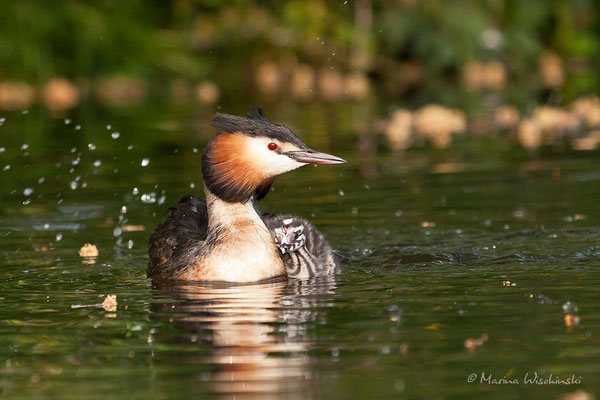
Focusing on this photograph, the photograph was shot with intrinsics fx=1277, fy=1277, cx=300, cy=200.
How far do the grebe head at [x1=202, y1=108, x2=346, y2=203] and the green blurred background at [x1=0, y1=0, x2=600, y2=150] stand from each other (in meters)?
15.1

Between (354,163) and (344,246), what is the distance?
4686 millimetres

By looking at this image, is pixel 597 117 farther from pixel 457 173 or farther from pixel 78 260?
pixel 78 260

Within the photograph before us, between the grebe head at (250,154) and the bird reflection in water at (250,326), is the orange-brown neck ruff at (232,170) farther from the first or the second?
the bird reflection in water at (250,326)

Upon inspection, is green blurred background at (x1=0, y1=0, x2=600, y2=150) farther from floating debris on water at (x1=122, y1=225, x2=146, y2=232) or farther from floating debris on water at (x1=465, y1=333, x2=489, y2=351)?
floating debris on water at (x1=465, y1=333, x2=489, y2=351)

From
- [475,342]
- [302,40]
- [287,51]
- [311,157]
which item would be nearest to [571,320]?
[475,342]

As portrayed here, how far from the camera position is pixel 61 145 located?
58.1 feet

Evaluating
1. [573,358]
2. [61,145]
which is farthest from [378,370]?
[61,145]

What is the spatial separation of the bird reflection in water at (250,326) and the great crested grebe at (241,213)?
0.16 meters

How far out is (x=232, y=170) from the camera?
8742mm

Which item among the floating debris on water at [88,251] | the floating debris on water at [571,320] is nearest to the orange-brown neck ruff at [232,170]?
the floating debris on water at [88,251]

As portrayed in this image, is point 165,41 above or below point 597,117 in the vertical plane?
above

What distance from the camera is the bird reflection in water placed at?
595 cm

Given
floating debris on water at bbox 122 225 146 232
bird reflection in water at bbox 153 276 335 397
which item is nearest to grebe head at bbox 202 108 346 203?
bird reflection in water at bbox 153 276 335 397

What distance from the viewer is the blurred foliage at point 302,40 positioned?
26281 mm
